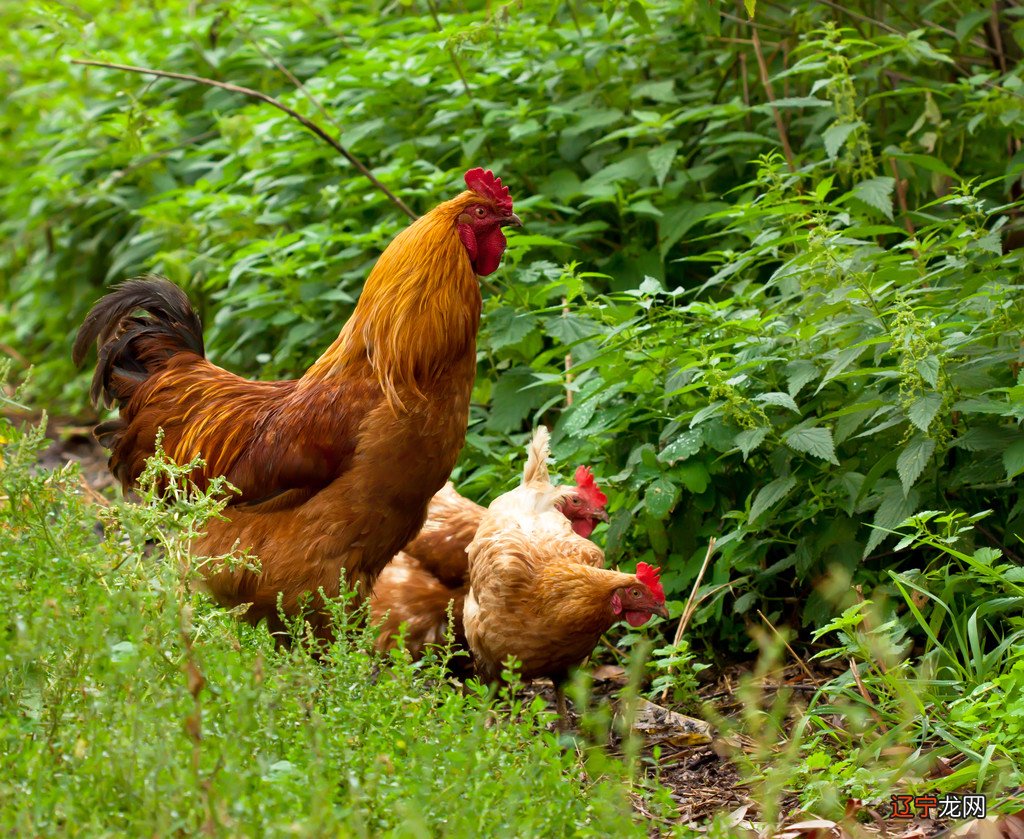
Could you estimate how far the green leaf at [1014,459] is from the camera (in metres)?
3.89

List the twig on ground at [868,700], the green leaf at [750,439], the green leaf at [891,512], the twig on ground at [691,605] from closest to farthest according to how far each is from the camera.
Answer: the twig on ground at [868,700]
the green leaf at [891,512]
the green leaf at [750,439]
the twig on ground at [691,605]

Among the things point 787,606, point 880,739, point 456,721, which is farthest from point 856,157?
point 456,721

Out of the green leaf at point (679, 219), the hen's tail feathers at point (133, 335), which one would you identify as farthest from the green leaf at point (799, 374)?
the hen's tail feathers at point (133, 335)

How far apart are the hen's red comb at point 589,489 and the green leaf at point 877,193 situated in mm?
1713

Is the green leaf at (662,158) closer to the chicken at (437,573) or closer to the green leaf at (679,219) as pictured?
the green leaf at (679,219)

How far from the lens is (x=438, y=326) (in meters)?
4.31

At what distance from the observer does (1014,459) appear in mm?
3953

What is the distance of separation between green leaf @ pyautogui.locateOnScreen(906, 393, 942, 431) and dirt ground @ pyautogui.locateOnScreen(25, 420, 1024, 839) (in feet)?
3.58

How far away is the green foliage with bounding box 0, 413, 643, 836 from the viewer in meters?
2.42

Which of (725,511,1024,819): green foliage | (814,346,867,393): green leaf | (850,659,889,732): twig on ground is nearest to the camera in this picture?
(725,511,1024,819): green foliage

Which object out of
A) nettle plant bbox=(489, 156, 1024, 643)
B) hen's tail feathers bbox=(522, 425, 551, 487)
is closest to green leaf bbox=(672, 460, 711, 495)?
nettle plant bbox=(489, 156, 1024, 643)

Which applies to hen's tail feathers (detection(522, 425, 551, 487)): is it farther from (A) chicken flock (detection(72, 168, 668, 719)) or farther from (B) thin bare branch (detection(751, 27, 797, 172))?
(B) thin bare branch (detection(751, 27, 797, 172))

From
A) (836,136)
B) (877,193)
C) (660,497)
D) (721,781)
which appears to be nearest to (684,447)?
(660,497)

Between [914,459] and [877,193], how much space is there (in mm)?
1742
